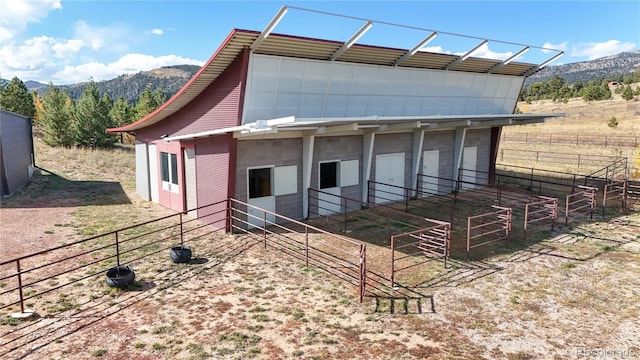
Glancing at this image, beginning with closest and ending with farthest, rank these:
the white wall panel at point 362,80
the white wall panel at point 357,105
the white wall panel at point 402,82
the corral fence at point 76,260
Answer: the corral fence at point 76,260 < the white wall panel at point 362,80 < the white wall panel at point 357,105 < the white wall panel at point 402,82

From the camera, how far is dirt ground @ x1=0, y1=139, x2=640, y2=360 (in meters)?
6.67

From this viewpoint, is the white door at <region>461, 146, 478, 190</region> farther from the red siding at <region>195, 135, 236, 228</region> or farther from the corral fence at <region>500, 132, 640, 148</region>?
the corral fence at <region>500, 132, 640, 148</region>

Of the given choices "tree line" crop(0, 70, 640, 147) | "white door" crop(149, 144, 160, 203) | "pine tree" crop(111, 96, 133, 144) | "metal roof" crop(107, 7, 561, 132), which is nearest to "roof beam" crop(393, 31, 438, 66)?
"metal roof" crop(107, 7, 561, 132)

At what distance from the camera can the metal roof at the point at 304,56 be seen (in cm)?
1118

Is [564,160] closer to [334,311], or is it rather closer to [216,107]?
[216,107]

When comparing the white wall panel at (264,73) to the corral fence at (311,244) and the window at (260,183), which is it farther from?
the corral fence at (311,244)

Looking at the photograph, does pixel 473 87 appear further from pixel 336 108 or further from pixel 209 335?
pixel 209 335

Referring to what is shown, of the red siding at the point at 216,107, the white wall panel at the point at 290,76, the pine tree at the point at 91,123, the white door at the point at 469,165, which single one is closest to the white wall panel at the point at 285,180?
the red siding at the point at 216,107

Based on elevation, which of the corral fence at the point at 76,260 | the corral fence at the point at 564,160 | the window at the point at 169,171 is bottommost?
the corral fence at the point at 76,260

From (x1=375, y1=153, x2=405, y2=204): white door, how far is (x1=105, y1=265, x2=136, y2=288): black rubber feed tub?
1012cm

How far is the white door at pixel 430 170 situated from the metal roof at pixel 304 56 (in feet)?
13.1

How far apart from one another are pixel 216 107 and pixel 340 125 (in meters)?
4.02

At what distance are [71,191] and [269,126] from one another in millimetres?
15973

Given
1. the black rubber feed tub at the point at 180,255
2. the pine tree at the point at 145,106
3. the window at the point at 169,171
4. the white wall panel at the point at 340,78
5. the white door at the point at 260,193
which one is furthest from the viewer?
the pine tree at the point at 145,106
